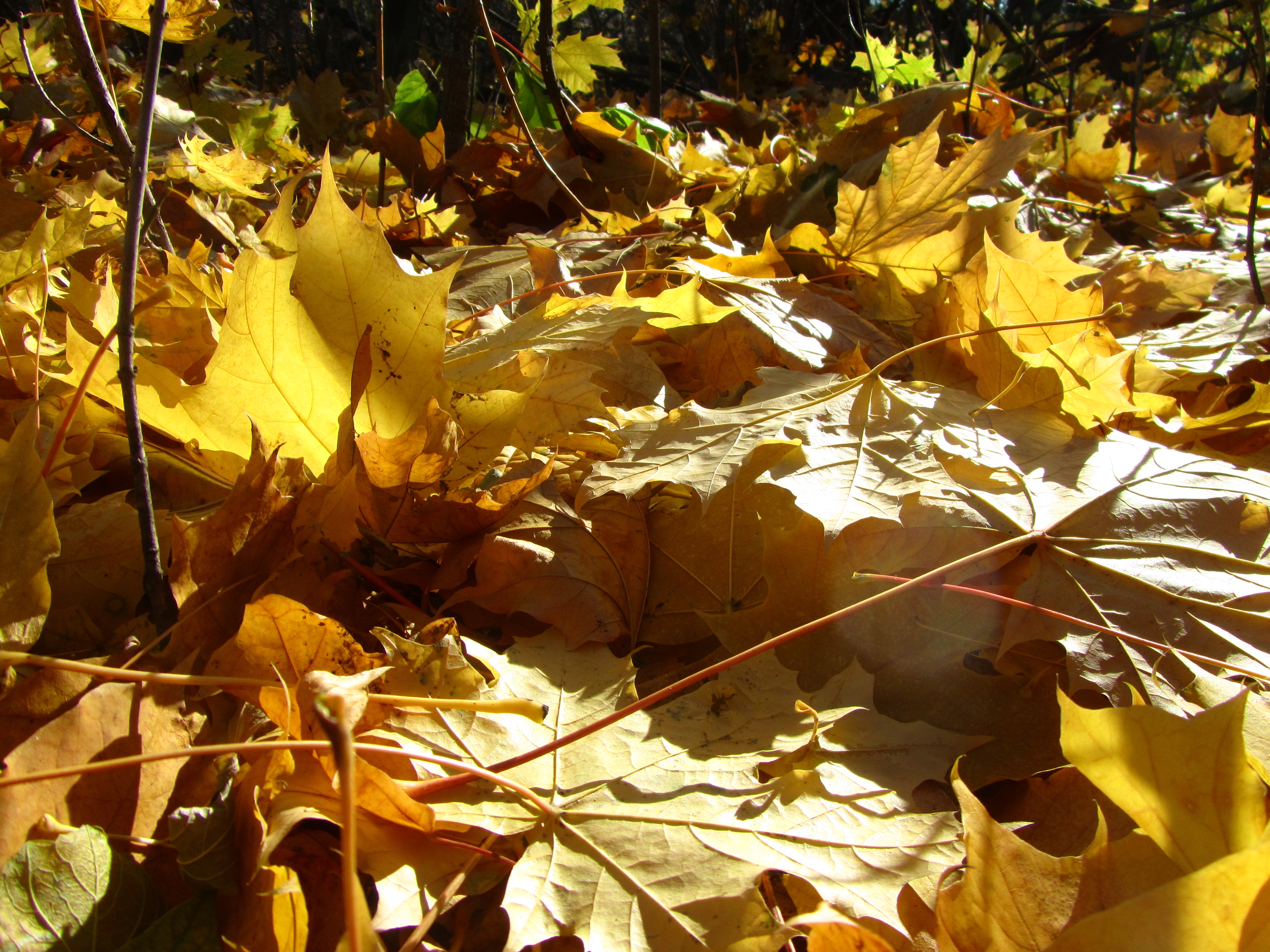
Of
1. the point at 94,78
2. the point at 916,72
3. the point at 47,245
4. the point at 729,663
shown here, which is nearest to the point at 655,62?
the point at 916,72

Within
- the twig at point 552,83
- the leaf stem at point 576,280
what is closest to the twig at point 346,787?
the leaf stem at point 576,280

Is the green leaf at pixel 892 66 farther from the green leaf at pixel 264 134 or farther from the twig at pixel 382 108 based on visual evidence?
the green leaf at pixel 264 134

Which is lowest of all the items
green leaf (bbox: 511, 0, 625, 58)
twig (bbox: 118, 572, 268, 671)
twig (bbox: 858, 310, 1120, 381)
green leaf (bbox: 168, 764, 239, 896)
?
green leaf (bbox: 168, 764, 239, 896)

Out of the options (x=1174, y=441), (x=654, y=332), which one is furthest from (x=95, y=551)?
(x=1174, y=441)

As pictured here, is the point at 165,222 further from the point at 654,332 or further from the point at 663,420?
the point at 663,420

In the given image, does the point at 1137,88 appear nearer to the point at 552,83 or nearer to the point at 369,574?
the point at 552,83

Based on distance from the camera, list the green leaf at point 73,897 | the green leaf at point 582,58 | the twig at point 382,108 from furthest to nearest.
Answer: the green leaf at point 582,58 → the twig at point 382,108 → the green leaf at point 73,897

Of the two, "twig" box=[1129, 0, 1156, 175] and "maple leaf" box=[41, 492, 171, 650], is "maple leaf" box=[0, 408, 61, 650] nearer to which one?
"maple leaf" box=[41, 492, 171, 650]

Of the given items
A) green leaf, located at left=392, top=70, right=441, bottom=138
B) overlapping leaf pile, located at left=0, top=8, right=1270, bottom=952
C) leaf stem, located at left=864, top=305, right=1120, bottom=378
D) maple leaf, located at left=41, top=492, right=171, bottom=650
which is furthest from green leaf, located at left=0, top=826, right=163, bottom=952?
green leaf, located at left=392, top=70, right=441, bottom=138
